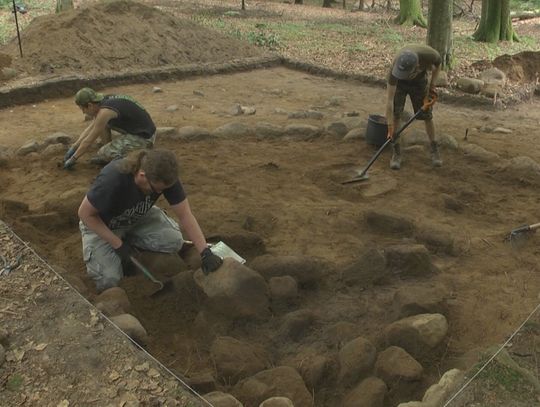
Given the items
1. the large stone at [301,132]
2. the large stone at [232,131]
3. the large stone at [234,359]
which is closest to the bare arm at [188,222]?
the large stone at [234,359]

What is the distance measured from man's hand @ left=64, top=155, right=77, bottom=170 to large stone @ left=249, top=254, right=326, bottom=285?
7.42 feet

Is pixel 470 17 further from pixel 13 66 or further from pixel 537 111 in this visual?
pixel 13 66

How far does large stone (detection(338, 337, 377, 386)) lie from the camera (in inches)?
107

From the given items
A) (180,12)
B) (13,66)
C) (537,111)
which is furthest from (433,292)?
(180,12)

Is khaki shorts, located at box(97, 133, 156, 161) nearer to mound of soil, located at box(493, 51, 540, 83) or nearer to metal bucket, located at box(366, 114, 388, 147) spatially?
metal bucket, located at box(366, 114, 388, 147)

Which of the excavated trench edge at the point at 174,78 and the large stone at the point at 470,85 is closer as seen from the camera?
the excavated trench edge at the point at 174,78

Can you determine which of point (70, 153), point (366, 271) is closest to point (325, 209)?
point (366, 271)

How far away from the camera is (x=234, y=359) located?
2795 mm

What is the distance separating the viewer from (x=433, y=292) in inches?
127

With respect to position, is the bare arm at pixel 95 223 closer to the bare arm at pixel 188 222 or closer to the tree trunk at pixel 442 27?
the bare arm at pixel 188 222

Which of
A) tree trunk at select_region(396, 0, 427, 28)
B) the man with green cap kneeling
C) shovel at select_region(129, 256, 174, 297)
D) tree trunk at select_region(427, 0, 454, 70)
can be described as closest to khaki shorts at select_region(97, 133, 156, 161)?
the man with green cap kneeling

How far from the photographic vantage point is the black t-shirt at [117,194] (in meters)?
3.22

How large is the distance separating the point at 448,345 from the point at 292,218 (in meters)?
1.75

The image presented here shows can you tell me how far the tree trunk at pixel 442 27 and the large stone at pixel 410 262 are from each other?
5.64 metres
